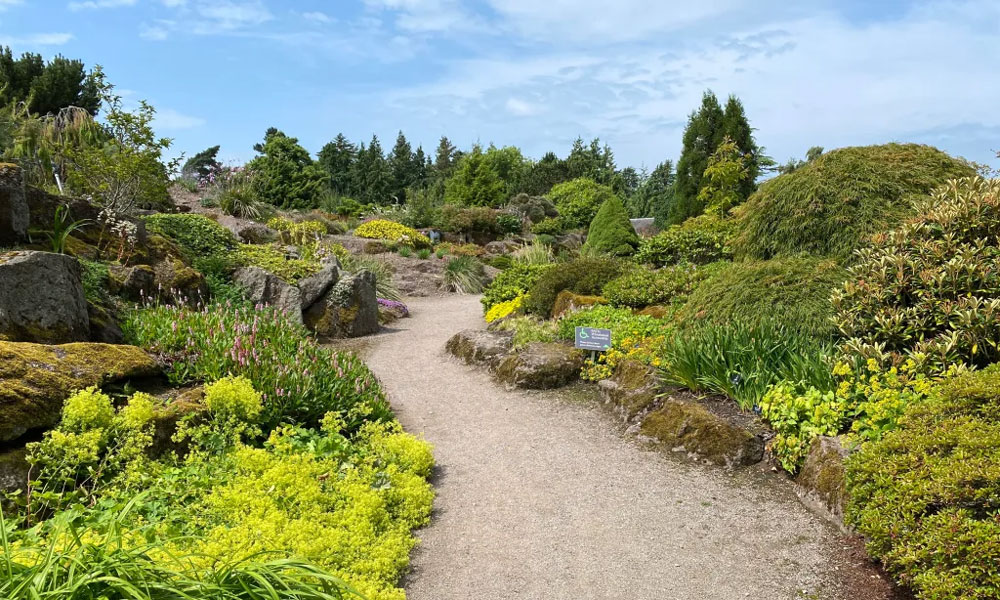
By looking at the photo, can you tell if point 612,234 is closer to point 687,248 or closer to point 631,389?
point 687,248

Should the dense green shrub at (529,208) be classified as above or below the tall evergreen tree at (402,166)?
below

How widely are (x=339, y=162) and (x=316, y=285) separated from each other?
48134 mm

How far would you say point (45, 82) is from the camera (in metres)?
34.9

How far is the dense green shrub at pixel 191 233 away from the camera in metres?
10.9

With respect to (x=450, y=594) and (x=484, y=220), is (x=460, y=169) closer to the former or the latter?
(x=484, y=220)

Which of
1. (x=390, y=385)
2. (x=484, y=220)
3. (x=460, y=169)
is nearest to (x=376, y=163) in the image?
(x=460, y=169)

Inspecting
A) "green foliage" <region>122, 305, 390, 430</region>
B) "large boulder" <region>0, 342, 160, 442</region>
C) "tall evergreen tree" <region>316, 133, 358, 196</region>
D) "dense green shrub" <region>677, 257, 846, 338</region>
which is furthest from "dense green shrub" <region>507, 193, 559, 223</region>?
"large boulder" <region>0, 342, 160, 442</region>

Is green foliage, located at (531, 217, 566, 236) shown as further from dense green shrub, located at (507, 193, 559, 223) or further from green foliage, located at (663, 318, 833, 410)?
green foliage, located at (663, 318, 833, 410)

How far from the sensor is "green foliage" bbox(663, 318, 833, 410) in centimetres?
534

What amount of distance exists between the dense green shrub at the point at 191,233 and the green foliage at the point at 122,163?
0.54 metres

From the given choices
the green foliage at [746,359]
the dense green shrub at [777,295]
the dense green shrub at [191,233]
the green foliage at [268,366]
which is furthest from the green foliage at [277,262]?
the green foliage at [746,359]

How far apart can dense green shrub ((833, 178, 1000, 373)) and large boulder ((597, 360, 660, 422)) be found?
184cm

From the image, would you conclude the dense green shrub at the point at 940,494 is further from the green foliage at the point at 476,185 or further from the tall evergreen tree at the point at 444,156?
the tall evergreen tree at the point at 444,156

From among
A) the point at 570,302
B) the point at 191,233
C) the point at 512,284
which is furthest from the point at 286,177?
the point at 570,302
